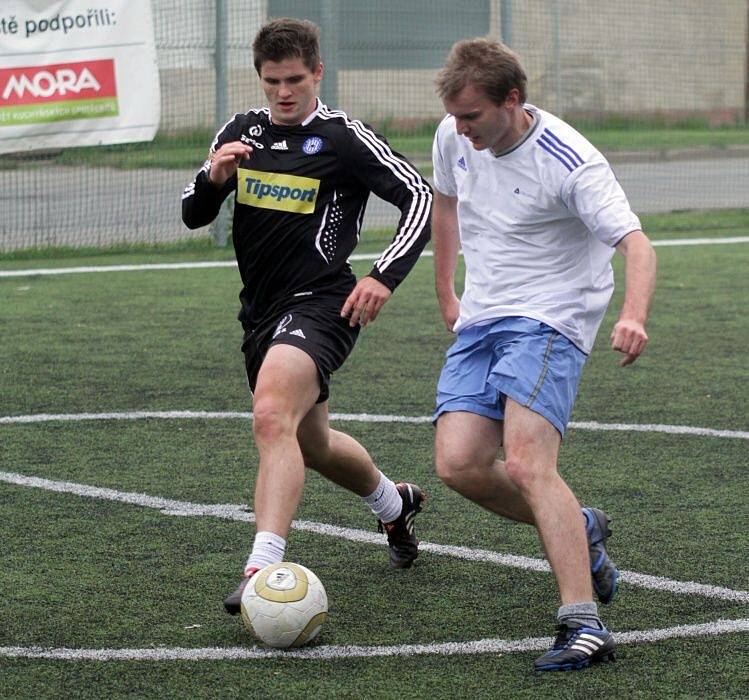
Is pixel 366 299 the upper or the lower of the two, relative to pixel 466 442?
upper

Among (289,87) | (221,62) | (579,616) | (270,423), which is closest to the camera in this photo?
(579,616)

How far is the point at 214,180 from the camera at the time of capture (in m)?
5.30

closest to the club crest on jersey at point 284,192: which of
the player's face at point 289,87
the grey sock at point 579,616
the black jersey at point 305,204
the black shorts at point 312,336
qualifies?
the black jersey at point 305,204

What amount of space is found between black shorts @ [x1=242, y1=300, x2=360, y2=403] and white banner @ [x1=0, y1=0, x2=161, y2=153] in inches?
336

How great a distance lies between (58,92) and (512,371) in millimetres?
9701

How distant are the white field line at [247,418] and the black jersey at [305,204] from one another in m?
2.36

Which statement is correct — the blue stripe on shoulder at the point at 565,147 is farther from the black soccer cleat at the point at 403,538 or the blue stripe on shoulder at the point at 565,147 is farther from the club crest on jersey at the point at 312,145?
the black soccer cleat at the point at 403,538

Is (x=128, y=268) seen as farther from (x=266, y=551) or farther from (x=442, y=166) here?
(x=266, y=551)

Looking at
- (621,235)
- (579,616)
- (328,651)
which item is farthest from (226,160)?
(579,616)

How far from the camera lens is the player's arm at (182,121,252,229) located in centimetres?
521

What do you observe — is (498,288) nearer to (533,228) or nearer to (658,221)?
(533,228)

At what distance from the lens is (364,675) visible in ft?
14.1

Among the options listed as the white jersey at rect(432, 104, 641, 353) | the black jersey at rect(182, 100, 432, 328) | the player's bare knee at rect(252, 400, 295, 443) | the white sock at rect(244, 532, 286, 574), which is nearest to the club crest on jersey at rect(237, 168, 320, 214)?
the black jersey at rect(182, 100, 432, 328)

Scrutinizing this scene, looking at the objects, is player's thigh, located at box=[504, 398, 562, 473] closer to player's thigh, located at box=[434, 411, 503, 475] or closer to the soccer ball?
player's thigh, located at box=[434, 411, 503, 475]
